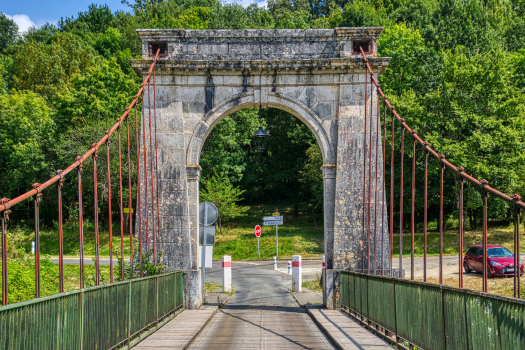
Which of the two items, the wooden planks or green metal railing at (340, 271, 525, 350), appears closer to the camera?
green metal railing at (340, 271, 525, 350)

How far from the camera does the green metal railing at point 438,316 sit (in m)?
3.44

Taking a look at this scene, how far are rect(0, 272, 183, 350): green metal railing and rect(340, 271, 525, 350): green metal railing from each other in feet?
9.73

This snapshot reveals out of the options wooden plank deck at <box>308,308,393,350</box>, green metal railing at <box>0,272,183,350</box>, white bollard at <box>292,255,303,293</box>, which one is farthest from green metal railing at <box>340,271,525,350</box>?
white bollard at <box>292,255,303,293</box>

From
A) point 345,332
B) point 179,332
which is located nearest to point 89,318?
point 179,332

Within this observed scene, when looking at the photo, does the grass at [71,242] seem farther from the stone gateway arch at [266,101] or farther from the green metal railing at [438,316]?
the green metal railing at [438,316]

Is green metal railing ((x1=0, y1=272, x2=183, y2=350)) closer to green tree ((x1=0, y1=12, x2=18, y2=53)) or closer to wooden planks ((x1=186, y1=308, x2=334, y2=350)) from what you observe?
wooden planks ((x1=186, y1=308, x2=334, y2=350))

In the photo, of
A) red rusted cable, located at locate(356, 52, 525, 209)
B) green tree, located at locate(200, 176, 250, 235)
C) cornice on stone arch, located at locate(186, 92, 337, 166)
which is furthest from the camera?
green tree, located at locate(200, 176, 250, 235)

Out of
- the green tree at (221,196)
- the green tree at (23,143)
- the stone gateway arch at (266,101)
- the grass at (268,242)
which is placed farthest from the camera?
the green tree at (23,143)

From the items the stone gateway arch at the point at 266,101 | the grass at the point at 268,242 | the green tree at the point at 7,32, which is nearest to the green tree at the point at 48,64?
the green tree at the point at 7,32

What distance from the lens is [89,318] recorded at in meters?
4.57

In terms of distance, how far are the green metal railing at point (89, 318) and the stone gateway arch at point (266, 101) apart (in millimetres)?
2709

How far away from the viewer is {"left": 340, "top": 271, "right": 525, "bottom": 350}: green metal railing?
11.3 feet

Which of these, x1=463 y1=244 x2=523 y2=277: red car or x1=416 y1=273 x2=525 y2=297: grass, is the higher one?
x1=463 y1=244 x2=523 y2=277: red car

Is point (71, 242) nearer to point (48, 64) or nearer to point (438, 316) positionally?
point (48, 64)
